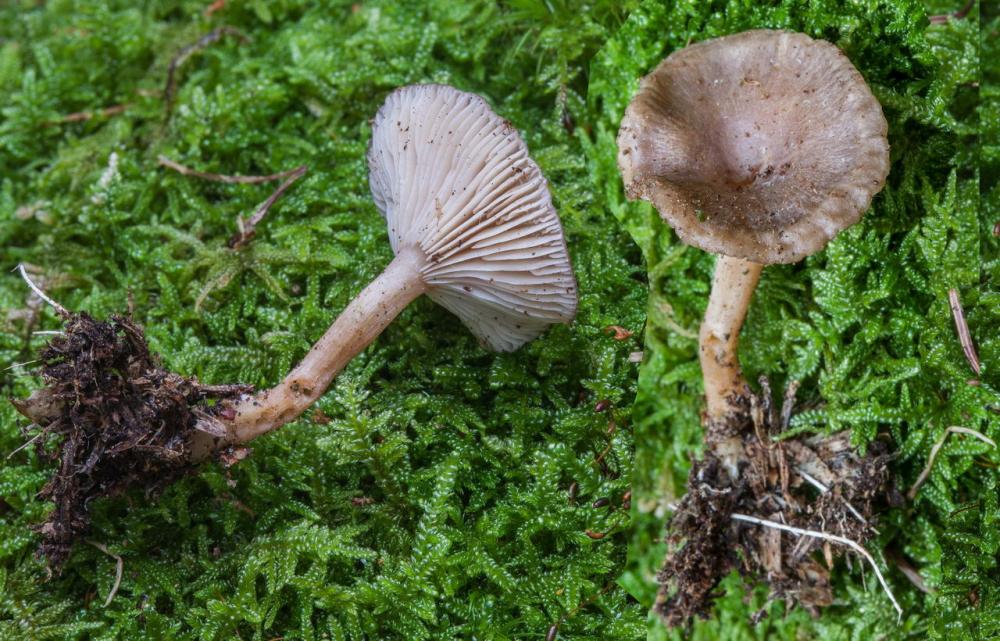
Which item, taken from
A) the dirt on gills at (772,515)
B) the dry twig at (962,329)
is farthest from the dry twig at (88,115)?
the dry twig at (962,329)

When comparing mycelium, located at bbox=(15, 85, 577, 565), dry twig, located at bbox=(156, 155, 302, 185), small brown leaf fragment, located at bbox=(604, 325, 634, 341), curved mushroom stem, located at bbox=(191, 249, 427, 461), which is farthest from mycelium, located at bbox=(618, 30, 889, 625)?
dry twig, located at bbox=(156, 155, 302, 185)

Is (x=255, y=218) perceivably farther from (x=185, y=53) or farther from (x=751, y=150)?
(x=751, y=150)

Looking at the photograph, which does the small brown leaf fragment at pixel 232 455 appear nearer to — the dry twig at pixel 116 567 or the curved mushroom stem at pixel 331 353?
the curved mushroom stem at pixel 331 353

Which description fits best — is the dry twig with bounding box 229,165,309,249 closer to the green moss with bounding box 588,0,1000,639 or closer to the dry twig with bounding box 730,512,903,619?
the green moss with bounding box 588,0,1000,639

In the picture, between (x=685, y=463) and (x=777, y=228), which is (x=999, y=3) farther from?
(x=685, y=463)

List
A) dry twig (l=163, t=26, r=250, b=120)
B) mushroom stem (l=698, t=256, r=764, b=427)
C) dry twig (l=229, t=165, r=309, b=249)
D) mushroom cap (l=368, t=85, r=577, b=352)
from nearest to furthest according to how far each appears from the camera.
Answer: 1. mushroom cap (l=368, t=85, r=577, b=352)
2. mushroom stem (l=698, t=256, r=764, b=427)
3. dry twig (l=229, t=165, r=309, b=249)
4. dry twig (l=163, t=26, r=250, b=120)

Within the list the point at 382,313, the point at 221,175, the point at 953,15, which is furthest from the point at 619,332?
the point at 221,175
